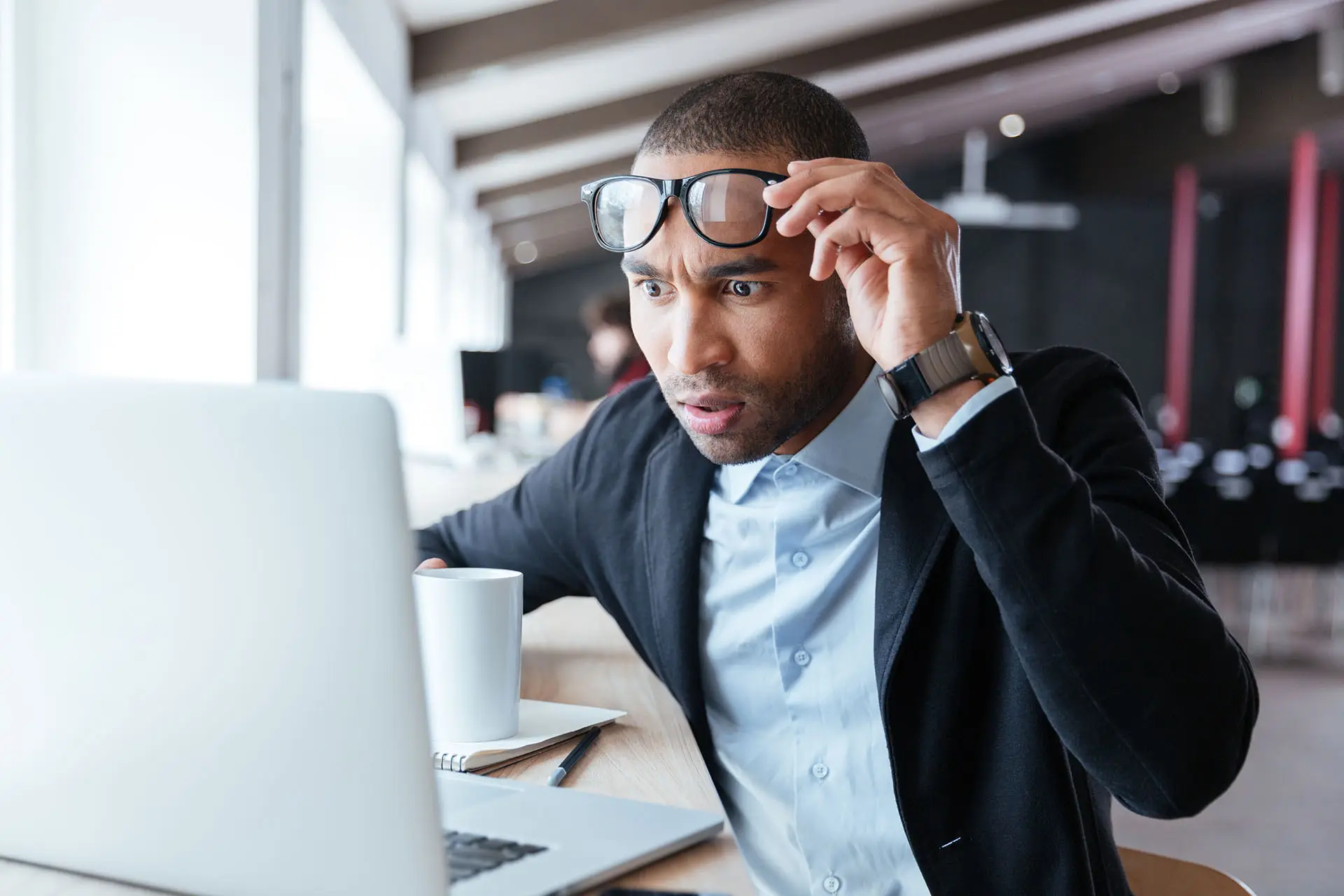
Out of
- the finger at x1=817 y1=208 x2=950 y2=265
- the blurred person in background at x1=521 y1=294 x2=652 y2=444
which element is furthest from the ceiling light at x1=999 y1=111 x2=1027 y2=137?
the finger at x1=817 y1=208 x2=950 y2=265

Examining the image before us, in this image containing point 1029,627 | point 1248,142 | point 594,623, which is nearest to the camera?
point 1029,627

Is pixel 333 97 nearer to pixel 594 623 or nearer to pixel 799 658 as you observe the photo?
pixel 594 623

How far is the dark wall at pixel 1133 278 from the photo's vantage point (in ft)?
44.5

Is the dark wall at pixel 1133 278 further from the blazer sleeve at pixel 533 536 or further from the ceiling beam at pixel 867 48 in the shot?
the blazer sleeve at pixel 533 536

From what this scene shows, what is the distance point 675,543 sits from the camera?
49.8 inches

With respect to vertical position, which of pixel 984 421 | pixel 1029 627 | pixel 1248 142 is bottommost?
pixel 1029 627

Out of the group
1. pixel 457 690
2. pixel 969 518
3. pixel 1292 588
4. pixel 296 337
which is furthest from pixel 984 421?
pixel 1292 588

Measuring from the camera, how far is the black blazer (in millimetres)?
919

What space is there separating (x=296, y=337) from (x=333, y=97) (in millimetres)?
1998

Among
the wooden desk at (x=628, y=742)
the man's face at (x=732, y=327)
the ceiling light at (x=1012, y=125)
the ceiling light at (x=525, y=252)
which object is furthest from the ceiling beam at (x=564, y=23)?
the ceiling light at (x=525, y=252)

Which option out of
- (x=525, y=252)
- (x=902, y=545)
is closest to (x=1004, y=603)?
(x=902, y=545)

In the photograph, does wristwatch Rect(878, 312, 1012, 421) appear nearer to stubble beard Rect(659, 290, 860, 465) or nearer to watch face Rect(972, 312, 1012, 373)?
watch face Rect(972, 312, 1012, 373)

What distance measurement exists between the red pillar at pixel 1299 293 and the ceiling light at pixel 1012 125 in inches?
98.8

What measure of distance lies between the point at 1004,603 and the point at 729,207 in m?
0.43
